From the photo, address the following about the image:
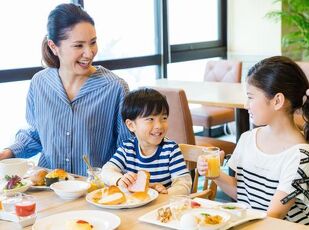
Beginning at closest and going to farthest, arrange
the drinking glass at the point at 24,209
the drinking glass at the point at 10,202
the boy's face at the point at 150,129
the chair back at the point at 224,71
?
1. the drinking glass at the point at 24,209
2. the drinking glass at the point at 10,202
3. the boy's face at the point at 150,129
4. the chair back at the point at 224,71

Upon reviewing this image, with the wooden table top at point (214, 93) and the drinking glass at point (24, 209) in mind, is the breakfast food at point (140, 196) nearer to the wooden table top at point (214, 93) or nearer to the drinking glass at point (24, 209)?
the drinking glass at point (24, 209)

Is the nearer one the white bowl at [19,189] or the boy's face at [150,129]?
the white bowl at [19,189]

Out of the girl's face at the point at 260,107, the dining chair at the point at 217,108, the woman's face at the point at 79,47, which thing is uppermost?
the woman's face at the point at 79,47

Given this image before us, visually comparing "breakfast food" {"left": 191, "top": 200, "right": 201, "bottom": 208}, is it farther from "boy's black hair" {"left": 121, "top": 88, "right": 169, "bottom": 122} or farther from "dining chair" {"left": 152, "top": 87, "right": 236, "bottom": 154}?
"dining chair" {"left": 152, "top": 87, "right": 236, "bottom": 154}

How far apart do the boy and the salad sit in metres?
0.33

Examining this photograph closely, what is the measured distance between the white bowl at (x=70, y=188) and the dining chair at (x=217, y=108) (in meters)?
2.92

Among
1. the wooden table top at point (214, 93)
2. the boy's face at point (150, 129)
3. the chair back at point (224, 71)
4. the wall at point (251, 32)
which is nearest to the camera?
the boy's face at point (150, 129)

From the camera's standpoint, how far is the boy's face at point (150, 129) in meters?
2.14

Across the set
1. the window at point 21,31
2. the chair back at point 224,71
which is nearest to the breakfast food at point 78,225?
the window at point 21,31

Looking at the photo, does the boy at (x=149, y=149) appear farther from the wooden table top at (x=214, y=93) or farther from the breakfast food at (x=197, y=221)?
the wooden table top at (x=214, y=93)

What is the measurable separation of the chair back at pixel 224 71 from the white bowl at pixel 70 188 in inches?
127

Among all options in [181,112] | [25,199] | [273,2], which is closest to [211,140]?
[181,112]

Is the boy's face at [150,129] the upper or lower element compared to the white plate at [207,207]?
upper

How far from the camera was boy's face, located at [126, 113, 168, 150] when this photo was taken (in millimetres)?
2139
